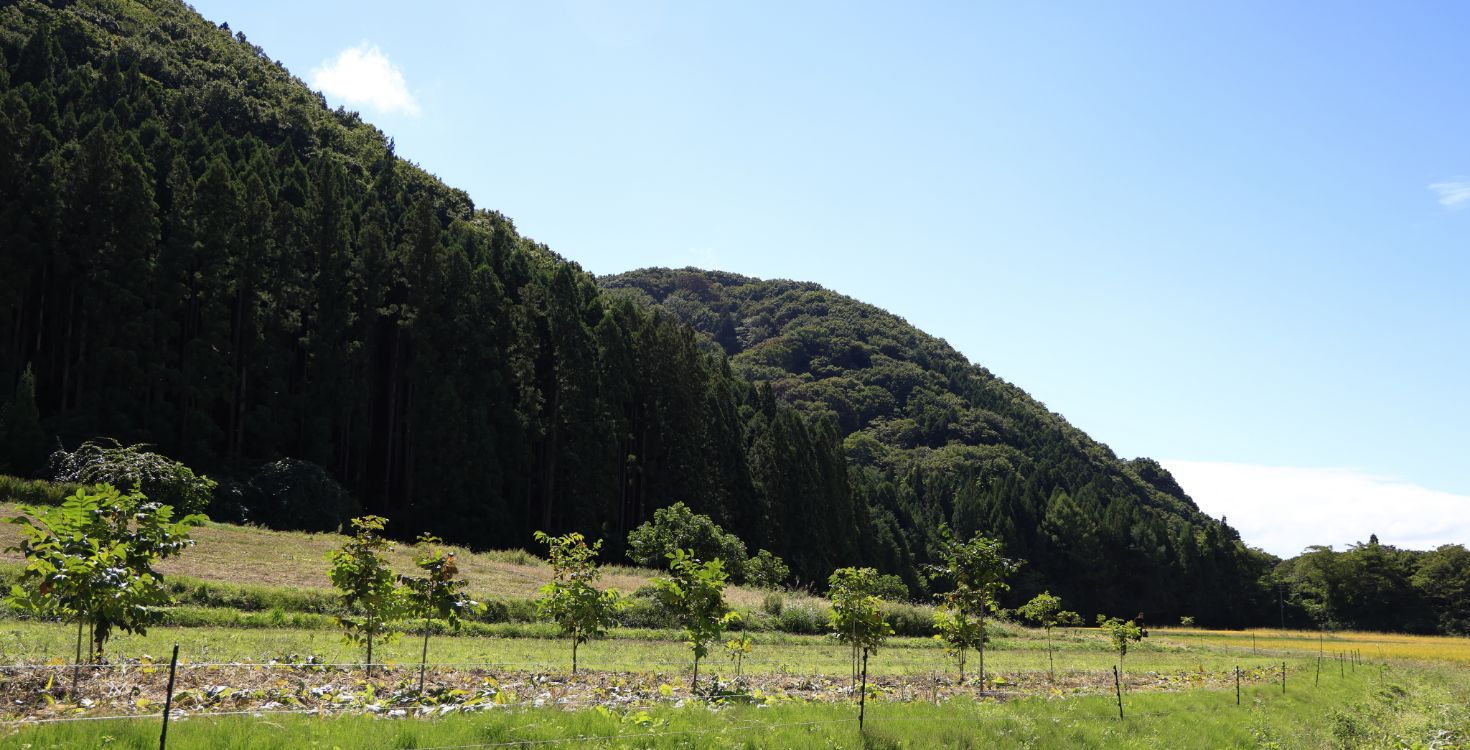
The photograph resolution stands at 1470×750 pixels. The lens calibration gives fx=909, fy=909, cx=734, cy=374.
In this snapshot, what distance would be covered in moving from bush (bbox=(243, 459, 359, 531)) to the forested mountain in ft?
5.07

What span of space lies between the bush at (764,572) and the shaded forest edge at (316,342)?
2198 millimetres

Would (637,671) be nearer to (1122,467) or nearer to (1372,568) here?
(1372,568)

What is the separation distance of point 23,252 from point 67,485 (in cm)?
1655

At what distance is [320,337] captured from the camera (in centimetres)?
4950

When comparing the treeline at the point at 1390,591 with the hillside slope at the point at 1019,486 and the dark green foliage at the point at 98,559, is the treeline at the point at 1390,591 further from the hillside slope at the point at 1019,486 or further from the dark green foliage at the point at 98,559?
the dark green foliage at the point at 98,559

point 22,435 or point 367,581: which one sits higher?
point 22,435

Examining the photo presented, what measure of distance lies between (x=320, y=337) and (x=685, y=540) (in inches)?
895

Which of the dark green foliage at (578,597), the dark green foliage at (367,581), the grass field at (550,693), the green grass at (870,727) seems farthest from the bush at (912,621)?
the dark green foliage at (367,581)

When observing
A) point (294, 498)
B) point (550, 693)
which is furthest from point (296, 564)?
point (550, 693)

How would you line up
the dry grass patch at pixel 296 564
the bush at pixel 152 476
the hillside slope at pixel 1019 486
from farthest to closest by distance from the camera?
the hillside slope at pixel 1019 486 → the bush at pixel 152 476 → the dry grass patch at pixel 296 564

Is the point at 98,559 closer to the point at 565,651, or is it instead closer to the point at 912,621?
the point at 565,651

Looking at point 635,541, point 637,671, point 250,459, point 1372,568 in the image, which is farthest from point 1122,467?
point 637,671

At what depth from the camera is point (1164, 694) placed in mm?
22141

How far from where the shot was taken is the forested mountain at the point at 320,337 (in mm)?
42375
